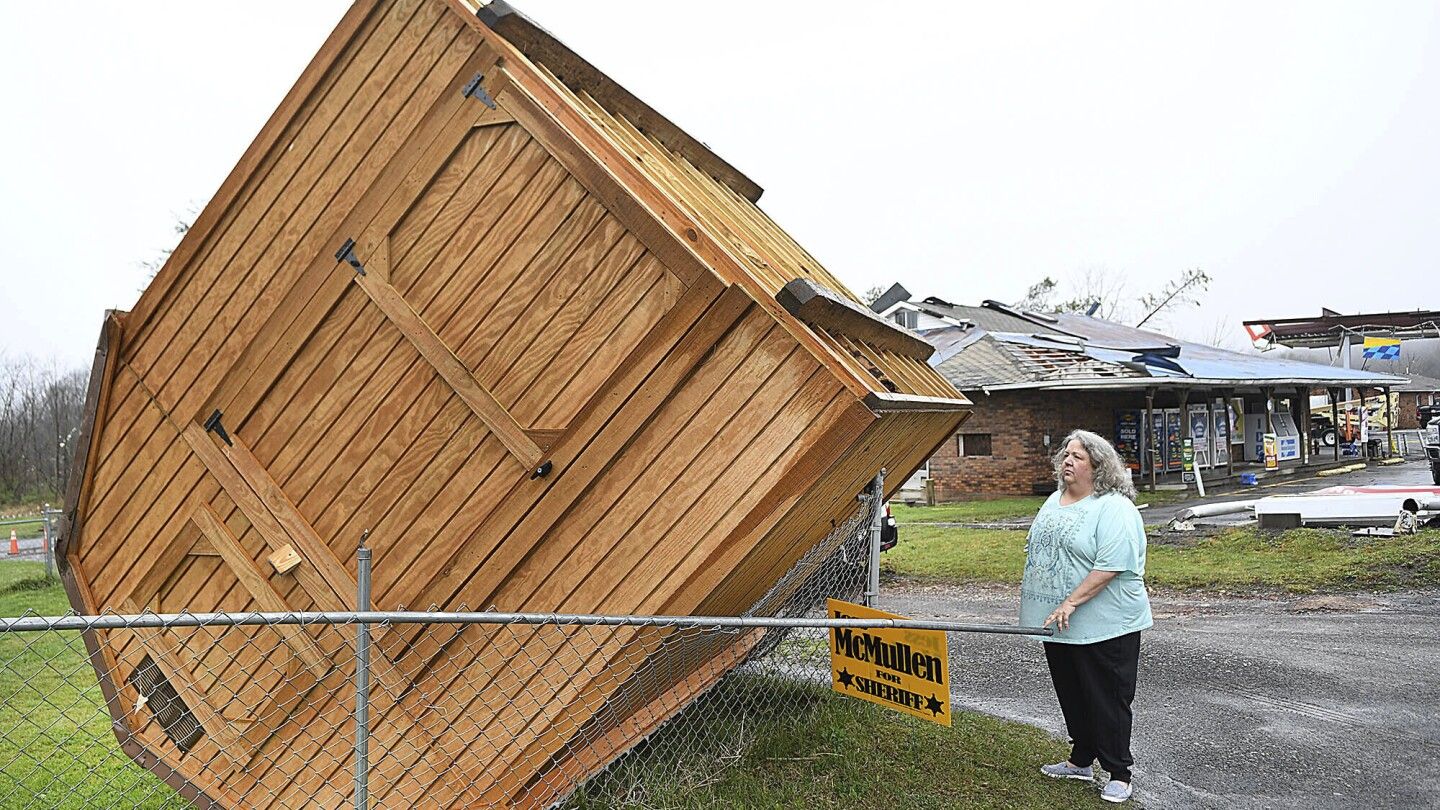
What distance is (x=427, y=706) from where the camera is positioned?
403cm

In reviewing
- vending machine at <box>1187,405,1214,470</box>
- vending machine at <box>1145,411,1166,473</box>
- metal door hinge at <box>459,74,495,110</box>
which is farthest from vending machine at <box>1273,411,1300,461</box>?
metal door hinge at <box>459,74,495,110</box>

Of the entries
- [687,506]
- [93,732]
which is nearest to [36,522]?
[93,732]

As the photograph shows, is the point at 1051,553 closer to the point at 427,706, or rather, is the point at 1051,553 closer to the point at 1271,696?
the point at 427,706

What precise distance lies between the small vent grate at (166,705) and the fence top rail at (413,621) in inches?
49.4

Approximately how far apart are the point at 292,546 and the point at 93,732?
13.6 ft

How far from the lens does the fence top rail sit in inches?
108

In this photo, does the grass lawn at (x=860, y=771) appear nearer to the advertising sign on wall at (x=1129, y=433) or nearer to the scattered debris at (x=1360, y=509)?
the scattered debris at (x=1360, y=509)

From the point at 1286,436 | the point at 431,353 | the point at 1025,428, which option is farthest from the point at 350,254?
the point at 1286,436

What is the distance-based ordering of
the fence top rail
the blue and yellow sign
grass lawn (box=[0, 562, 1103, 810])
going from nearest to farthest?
the fence top rail, grass lawn (box=[0, 562, 1103, 810]), the blue and yellow sign

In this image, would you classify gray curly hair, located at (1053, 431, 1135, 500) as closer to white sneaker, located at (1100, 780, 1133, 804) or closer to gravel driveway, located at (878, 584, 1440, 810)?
white sneaker, located at (1100, 780, 1133, 804)

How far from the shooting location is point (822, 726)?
532 cm

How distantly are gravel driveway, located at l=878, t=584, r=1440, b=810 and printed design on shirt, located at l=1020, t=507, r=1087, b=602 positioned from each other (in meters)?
1.09

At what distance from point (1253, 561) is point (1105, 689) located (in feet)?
30.3

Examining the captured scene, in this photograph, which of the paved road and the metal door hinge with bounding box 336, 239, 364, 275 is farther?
the paved road
